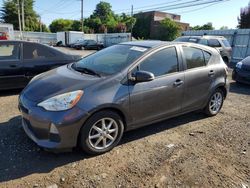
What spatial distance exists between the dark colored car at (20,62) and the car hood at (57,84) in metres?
2.59

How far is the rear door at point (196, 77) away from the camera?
174 inches

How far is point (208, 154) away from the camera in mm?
3719

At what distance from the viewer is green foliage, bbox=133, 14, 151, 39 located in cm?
5603

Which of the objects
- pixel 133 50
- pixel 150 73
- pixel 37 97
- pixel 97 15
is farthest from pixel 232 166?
pixel 97 15

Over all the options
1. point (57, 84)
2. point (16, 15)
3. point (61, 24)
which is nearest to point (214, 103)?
point (57, 84)

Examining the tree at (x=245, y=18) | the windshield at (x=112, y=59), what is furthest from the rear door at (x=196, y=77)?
the tree at (x=245, y=18)

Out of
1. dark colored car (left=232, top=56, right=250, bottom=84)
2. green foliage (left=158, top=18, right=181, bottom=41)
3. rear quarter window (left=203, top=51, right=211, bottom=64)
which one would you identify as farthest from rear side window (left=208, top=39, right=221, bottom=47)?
green foliage (left=158, top=18, right=181, bottom=41)

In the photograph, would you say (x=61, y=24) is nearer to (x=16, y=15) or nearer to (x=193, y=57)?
(x=16, y=15)

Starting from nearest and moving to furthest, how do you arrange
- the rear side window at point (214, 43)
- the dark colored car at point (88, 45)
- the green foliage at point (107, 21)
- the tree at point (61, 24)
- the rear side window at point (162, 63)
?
1. the rear side window at point (162, 63)
2. the rear side window at point (214, 43)
3. the dark colored car at point (88, 45)
4. the green foliage at point (107, 21)
5. the tree at point (61, 24)

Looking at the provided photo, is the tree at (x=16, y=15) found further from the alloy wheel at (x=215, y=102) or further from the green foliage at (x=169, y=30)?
the alloy wheel at (x=215, y=102)

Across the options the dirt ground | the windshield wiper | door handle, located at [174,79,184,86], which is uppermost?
the windshield wiper

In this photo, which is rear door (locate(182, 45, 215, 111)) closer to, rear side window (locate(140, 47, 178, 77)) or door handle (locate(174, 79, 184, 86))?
door handle (locate(174, 79, 184, 86))

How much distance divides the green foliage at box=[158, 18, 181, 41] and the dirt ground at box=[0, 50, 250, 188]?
43.3 meters

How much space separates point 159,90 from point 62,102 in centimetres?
157
